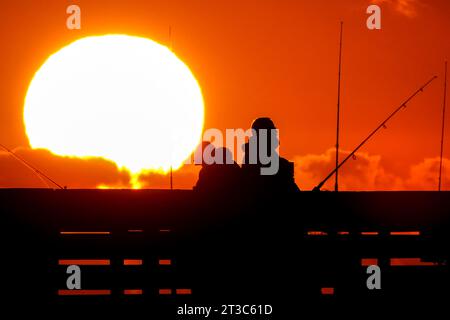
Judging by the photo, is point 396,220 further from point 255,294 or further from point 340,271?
point 255,294

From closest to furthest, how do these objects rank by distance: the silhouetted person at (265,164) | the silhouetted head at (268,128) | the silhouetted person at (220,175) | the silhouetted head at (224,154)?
the silhouetted person at (220,175)
the silhouetted person at (265,164)
the silhouetted head at (268,128)
the silhouetted head at (224,154)

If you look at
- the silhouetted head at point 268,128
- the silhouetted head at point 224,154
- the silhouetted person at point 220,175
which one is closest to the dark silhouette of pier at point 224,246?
the silhouetted person at point 220,175

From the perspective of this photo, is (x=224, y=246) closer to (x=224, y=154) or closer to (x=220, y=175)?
(x=220, y=175)

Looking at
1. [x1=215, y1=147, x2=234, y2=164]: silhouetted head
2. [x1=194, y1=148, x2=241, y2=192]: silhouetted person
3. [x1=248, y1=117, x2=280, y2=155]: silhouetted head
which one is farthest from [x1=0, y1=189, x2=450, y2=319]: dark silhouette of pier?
[x1=215, y1=147, x2=234, y2=164]: silhouetted head

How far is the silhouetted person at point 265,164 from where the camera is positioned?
641cm

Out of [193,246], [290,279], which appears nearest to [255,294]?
[290,279]

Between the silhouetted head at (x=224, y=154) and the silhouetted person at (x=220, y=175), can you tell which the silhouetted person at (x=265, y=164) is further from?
the silhouetted head at (x=224, y=154)

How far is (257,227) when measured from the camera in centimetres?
553

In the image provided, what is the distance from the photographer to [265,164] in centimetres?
658

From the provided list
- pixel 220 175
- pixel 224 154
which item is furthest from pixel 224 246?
pixel 224 154

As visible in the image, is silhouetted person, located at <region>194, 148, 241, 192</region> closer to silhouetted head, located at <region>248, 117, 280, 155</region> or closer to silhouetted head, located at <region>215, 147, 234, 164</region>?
silhouetted head, located at <region>215, 147, 234, 164</region>

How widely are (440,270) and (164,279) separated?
2239 millimetres

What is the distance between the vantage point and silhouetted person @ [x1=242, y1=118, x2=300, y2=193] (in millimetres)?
6406

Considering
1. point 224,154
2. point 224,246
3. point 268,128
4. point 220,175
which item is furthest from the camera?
point 224,154
